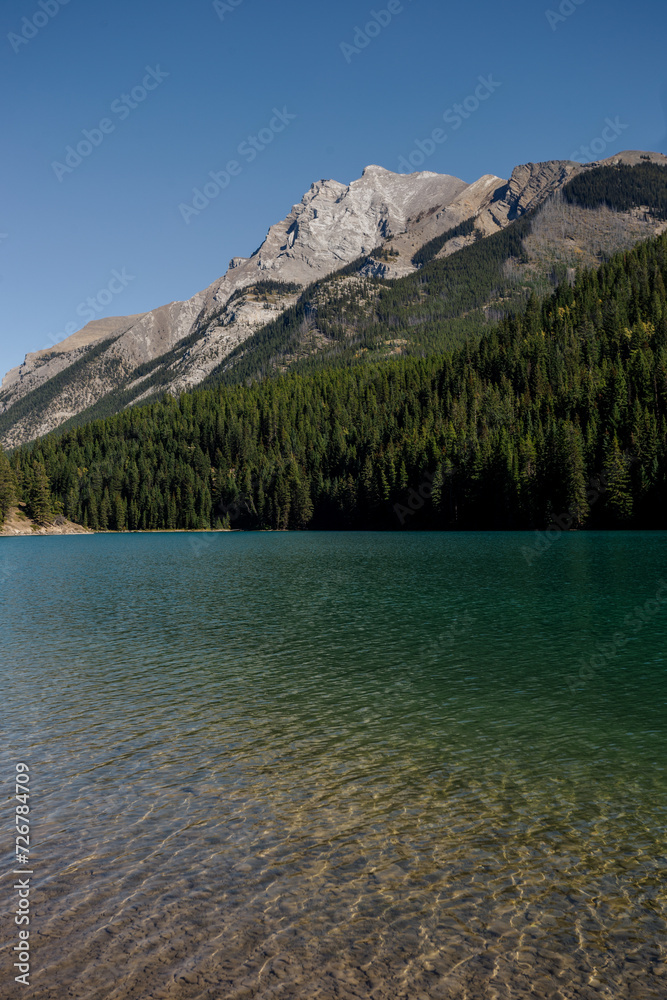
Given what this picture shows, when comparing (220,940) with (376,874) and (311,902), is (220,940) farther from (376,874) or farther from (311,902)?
(376,874)

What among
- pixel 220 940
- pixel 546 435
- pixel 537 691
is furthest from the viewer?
pixel 546 435

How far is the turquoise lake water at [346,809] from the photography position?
9.73m

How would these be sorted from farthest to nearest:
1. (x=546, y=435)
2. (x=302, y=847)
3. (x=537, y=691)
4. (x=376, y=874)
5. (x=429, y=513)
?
(x=429, y=513) → (x=546, y=435) → (x=537, y=691) → (x=302, y=847) → (x=376, y=874)

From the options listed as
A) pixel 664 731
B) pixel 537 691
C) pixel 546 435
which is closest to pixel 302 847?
pixel 664 731

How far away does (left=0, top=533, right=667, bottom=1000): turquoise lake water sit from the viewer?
9.73m

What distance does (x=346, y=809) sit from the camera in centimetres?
1513

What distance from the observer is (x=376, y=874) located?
40.1ft

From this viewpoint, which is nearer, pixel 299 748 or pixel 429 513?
pixel 299 748

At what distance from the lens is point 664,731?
20.2 meters

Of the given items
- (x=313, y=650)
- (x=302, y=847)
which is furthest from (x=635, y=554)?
(x=302, y=847)

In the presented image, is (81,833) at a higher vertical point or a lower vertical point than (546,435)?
lower

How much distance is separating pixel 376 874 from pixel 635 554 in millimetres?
75472

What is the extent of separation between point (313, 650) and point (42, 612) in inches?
993

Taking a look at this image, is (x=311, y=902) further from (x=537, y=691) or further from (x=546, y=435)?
(x=546, y=435)
